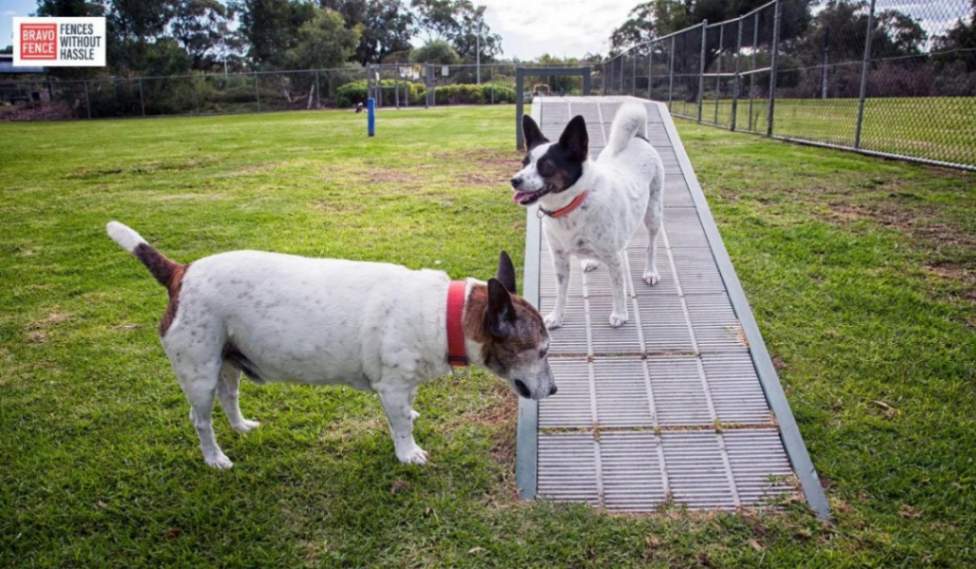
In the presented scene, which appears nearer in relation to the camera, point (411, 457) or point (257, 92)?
point (411, 457)

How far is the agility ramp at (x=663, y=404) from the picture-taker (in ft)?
10.2

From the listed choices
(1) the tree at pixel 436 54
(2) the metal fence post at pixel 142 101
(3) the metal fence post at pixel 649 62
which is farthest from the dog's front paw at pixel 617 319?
(1) the tree at pixel 436 54

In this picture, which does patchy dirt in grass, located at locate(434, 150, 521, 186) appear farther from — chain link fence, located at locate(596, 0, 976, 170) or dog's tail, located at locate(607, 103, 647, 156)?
chain link fence, located at locate(596, 0, 976, 170)

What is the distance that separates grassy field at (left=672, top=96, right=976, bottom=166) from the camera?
377 inches

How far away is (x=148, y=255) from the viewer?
3.17m

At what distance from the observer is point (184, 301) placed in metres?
3.01

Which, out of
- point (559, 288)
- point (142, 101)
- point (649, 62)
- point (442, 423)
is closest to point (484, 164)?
point (559, 288)

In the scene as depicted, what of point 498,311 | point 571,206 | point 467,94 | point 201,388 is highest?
point 467,94

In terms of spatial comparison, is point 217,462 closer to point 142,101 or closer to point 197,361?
point 197,361

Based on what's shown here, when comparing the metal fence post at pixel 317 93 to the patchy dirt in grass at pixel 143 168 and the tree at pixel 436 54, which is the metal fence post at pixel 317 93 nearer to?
the patchy dirt in grass at pixel 143 168

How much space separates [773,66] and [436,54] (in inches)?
2334

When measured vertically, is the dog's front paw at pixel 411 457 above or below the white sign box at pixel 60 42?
below

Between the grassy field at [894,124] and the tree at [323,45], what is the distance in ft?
120

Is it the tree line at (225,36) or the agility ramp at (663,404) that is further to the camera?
the tree line at (225,36)
